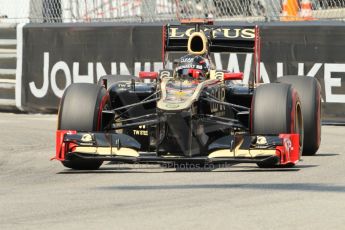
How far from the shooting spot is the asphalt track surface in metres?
7.41

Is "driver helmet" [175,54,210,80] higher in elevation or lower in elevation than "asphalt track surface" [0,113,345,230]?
higher

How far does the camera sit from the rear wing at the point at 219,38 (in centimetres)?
1287

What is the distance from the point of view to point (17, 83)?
19047 millimetres

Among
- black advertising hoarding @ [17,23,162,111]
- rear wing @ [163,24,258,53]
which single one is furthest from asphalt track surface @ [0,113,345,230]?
black advertising hoarding @ [17,23,162,111]

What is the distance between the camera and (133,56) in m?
17.9

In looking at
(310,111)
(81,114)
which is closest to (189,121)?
(81,114)

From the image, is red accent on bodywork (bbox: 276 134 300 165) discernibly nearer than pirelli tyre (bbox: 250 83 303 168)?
Yes

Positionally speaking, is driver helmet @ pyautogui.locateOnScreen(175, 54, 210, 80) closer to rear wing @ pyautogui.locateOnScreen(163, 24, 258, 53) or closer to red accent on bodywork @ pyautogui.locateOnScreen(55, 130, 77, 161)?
rear wing @ pyautogui.locateOnScreen(163, 24, 258, 53)

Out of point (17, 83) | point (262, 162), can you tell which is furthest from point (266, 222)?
point (17, 83)

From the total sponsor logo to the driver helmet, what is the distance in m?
4.51

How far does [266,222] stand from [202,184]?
2331 mm

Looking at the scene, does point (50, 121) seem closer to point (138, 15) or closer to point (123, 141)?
point (138, 15)

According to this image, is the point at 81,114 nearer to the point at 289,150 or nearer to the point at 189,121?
the point at 189,121

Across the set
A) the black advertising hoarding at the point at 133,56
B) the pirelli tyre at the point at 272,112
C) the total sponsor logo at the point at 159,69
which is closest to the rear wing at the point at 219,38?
the pirelli tyre at the point at 272,112
